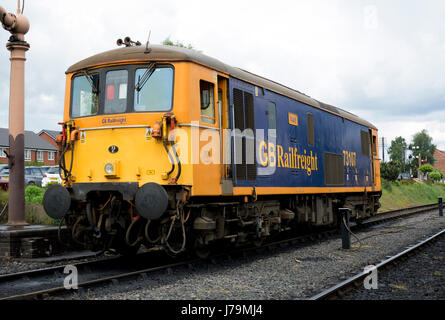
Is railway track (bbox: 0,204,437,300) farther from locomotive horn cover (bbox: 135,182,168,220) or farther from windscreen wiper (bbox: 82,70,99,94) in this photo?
windscreen wiper (bbox: 82,70,99,94)

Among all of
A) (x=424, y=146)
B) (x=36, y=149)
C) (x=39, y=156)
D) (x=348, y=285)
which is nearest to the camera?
(x=348, y=285)

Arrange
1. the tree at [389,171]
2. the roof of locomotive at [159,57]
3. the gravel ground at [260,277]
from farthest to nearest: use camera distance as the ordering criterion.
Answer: the tree at [389,171] < the roof of locomotive at [159,57] < the gravel ground at [260,277]

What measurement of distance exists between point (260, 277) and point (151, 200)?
81.8 inches

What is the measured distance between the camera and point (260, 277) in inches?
280

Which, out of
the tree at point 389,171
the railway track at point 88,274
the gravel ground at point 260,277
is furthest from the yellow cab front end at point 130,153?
the tree at point 389,171

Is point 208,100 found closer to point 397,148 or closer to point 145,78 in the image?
point 145,78

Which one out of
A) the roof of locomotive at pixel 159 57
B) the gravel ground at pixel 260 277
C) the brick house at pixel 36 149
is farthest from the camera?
the brick house at pixel 36 149

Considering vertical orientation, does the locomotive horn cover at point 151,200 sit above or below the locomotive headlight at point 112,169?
below

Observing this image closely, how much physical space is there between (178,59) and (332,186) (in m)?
6.97

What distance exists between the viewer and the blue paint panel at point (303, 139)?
9.30 metres

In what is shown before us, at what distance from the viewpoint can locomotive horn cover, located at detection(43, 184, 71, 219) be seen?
731 cm

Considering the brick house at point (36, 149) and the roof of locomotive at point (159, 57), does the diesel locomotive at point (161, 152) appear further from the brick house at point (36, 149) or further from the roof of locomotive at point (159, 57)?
the brick house at point (36, 149)

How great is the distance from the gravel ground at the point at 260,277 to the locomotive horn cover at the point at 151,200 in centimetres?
101

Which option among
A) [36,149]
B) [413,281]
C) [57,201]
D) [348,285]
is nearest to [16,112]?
[57,201]
